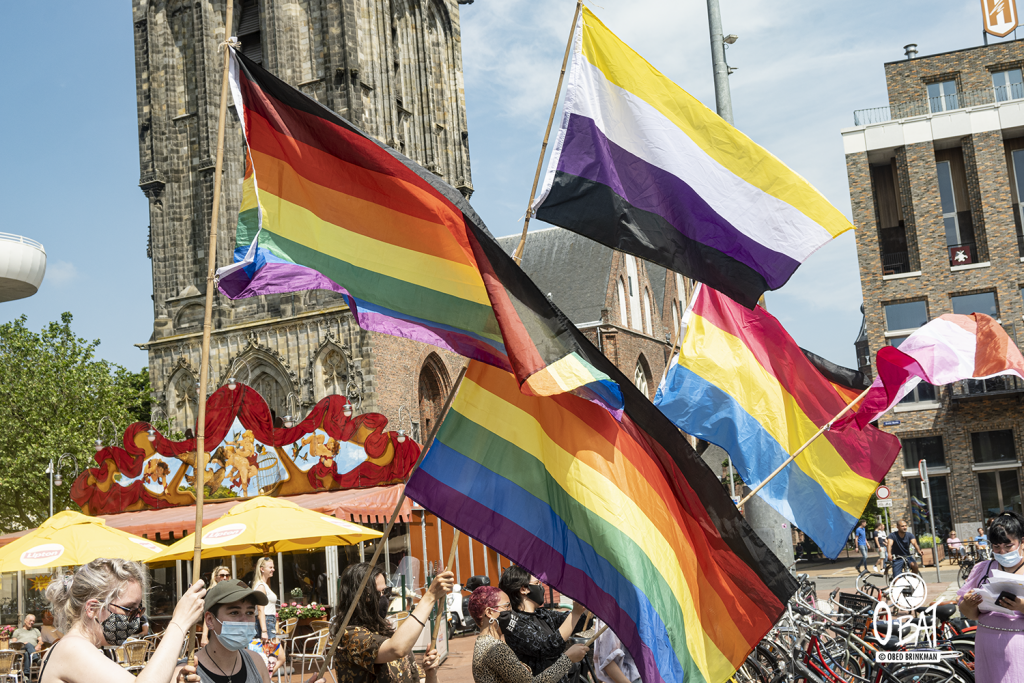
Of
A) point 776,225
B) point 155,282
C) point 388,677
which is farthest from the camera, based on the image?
point 155,282

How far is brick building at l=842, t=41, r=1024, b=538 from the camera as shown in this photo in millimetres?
34000

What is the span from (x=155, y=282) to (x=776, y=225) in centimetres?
3130

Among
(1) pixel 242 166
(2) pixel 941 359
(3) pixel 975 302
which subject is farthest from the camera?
(3) pixel 975 302

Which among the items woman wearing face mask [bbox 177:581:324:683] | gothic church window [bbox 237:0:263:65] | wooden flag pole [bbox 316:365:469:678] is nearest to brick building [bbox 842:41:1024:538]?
gothic church window [bbox 237:0:263:65]

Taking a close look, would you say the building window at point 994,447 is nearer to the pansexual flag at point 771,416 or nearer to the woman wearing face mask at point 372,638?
the pansexual flag at point 771,416

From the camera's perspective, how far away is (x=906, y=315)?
117ft

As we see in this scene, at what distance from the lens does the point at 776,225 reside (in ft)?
18.4

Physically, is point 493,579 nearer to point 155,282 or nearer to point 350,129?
point 155,282

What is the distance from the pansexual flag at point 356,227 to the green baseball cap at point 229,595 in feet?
4.83

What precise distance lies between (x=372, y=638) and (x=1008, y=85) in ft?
132

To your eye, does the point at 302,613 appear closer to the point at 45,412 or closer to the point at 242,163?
the point at 242,163

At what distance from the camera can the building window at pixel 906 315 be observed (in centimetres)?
3566

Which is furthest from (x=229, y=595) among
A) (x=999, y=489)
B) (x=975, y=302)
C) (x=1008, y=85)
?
(x=1008, y=85)

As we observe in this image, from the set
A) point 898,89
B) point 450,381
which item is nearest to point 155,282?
point 450,381
